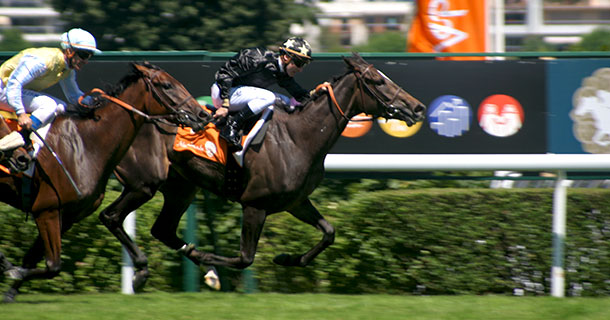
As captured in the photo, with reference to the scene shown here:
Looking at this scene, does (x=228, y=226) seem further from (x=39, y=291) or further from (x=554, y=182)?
(x=554, y=182)

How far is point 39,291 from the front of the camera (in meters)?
6.39

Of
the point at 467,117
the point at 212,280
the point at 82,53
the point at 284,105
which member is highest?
the point at 82,53

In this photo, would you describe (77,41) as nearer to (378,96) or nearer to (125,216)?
(125,216)

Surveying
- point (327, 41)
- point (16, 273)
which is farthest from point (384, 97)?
point (327, 41)

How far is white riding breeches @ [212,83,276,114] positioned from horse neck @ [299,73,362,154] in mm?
317

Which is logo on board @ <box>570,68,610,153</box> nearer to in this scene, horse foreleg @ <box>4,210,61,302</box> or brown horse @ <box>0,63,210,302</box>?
brown horse @ <box>0,63,210,302</box>

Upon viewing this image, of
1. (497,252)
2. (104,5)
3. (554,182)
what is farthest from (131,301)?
(104,5)

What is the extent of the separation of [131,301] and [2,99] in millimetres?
1561

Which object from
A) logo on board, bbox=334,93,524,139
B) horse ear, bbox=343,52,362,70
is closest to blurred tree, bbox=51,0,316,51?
logo on board, bbox=334,93,524,139

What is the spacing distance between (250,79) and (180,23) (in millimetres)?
14664

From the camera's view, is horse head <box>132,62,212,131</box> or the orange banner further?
the orange banner

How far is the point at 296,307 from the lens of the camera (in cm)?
554

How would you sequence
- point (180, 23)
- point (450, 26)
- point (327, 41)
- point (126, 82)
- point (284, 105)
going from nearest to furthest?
1. point (126, 82)
2. point (284, 105)
3. point (450, 26)
4. point (180, 23)
5. point (327, 41)

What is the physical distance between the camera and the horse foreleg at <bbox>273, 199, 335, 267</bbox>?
6090 millimetres
